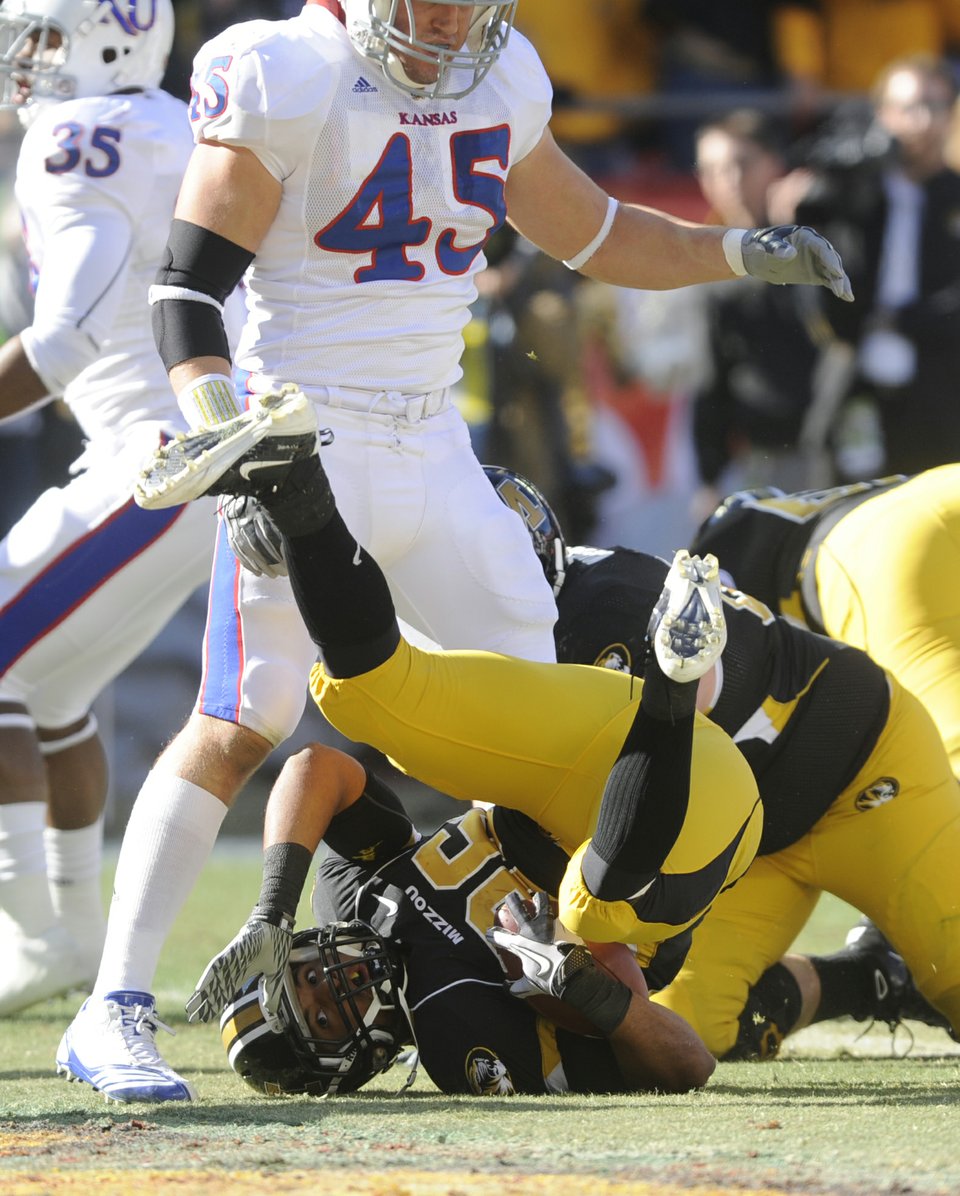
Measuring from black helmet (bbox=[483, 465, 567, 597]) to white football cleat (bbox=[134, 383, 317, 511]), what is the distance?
86cm

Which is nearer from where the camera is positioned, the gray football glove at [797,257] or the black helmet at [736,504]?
the gray football glove at [797,257]

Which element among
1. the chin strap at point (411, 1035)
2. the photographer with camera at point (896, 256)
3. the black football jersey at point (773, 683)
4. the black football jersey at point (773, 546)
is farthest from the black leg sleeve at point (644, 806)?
the photographer with camera at point (896, 256)

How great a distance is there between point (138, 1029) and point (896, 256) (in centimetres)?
512

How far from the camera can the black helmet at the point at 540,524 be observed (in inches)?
143

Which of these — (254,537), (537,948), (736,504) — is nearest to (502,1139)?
(537,948)

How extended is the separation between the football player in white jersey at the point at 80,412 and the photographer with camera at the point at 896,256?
3482mm

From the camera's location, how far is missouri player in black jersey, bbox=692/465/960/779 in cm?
388

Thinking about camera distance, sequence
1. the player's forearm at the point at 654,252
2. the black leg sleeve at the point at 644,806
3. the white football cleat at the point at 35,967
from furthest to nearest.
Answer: the white football cleat at the point at 35,967 → the player's forearm at the point at 654,252 → the black leg sleeve at the point at 644,806

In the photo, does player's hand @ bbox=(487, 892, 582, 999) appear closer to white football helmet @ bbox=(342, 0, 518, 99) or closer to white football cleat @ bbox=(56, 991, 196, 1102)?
white football cleat @ bbox=(56, 991, 196, 1102)

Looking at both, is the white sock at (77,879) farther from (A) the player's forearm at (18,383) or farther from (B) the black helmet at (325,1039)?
(B) the black helmet at (325,1039)

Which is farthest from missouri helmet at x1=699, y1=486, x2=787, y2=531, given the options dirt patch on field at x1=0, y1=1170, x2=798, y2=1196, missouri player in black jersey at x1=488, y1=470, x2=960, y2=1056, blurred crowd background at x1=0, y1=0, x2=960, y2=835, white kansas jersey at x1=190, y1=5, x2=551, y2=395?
blurred crowd background at x1=0, y1=0, x2=960, y2=835

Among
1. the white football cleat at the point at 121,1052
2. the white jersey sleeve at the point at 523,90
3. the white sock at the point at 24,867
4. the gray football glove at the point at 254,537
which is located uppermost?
the white jersey sleeve at the point at 523,90

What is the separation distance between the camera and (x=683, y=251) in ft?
12.2

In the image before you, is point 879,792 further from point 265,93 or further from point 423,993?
point 265,93
